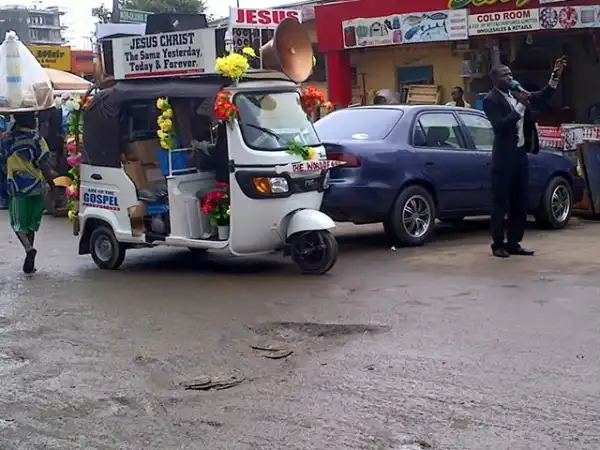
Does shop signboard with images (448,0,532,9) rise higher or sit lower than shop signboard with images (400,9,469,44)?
higher

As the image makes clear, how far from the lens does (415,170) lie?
11.1m

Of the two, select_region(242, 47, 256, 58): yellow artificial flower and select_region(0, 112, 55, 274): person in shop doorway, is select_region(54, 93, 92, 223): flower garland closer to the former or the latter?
select_region(0, 112, 55, 274): person in shop doorway

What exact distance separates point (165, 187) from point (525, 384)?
17.9 ft

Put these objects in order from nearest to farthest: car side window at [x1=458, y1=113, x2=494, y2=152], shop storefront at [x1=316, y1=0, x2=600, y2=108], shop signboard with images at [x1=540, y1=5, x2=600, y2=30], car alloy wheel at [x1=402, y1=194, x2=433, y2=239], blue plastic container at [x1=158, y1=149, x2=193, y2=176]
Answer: blue plastic container at [x1=158, y1=149, x2=193, y2=176]
car alloy wheel at [x1=402, y1=194, x2=433, y2=239]
car side window at [x1=458, y1=113, x2=494, y2=152]
shop signboard with images at [x1=540, y1=5, x2=600, y2=30]
shop storefront at [x1=316, y1=0, x2=600, y2=108]

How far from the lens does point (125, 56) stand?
33.7 ft

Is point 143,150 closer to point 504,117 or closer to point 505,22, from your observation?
point 504,117

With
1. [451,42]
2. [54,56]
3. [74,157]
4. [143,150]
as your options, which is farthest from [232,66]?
[54,56]

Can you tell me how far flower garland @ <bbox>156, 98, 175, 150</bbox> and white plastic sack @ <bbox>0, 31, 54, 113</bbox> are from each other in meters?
1.53

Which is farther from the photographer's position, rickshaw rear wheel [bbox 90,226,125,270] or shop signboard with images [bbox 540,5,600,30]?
shop signboard with images [bbox 540,5,600,30]

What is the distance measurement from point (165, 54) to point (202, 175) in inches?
49.2

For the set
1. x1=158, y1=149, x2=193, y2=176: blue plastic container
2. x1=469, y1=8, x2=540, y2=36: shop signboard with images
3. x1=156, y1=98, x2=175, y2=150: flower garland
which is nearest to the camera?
x1=156, y1=98, x2=175, y2=150: flower garland

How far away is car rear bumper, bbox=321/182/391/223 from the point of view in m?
10.6

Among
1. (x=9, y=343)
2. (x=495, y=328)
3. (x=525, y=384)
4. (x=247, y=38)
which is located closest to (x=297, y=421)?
(x=525, y=384)

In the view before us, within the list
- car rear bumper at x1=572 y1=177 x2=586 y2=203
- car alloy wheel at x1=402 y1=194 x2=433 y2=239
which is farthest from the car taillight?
car rear bumper at x1=572 y1=177 x2=586 y2=203
